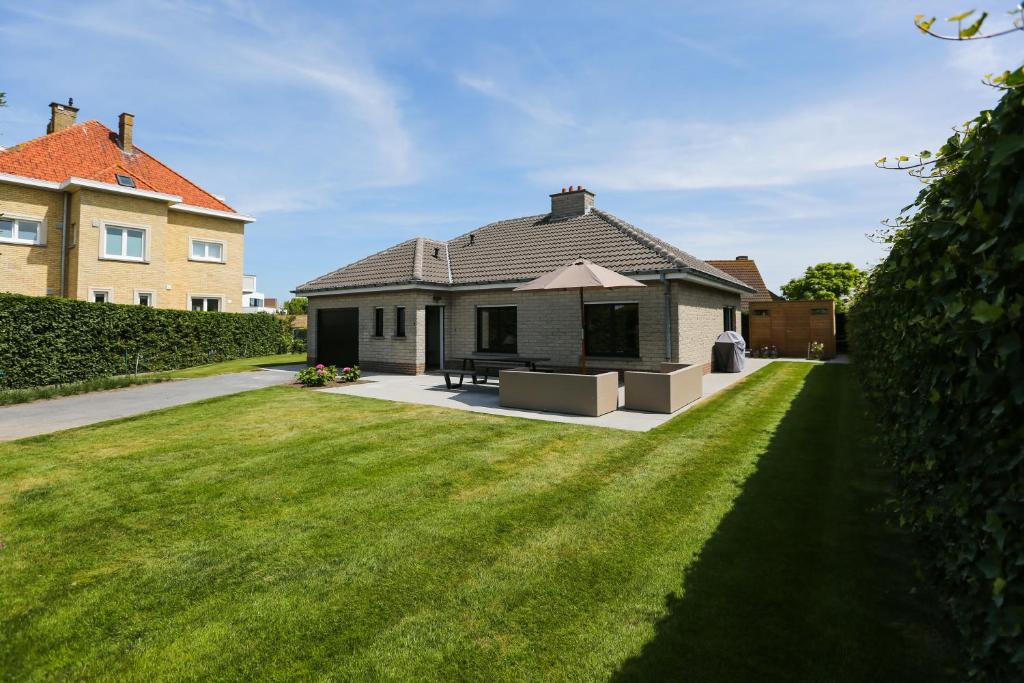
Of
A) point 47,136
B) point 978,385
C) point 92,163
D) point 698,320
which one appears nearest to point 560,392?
point 698,320

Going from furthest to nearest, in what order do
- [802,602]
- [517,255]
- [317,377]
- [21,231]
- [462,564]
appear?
[21,231]
[517,255]
[317,377]
[462,564]
[802,602]

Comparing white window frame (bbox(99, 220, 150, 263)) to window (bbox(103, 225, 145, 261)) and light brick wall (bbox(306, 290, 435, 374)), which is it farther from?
light brick wall (bbox(306, 290, 435, 374))

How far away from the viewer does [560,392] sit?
10273 mm

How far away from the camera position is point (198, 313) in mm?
21562

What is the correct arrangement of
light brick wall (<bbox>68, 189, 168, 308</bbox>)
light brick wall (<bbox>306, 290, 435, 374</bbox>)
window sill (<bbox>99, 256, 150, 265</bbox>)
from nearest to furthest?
light brick wall (<bbox>306, 290, 435, 374</bbox>), light brick wall (<bbox>68, 189, 168, 308</bbox>), window sill (<bbox>99, 256, 150, 265</bbox>)

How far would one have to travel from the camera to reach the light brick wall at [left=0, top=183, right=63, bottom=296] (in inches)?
822

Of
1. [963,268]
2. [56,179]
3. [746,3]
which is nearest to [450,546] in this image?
[963,268]

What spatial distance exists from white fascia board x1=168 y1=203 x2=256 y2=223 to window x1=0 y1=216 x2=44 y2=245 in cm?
546

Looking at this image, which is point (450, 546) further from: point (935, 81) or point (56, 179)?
point (56, 179)

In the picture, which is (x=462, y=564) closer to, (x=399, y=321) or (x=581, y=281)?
(x=581, y=281)

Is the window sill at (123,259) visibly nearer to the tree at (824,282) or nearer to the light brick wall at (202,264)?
the light brick wall at (202,264)

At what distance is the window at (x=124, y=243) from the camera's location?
22516 millimetres

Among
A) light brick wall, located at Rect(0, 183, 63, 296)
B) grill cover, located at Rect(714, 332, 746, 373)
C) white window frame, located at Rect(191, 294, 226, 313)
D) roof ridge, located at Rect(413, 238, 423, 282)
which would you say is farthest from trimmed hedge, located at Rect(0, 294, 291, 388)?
grill cover, located at Rect(714, 332, 746, 373)

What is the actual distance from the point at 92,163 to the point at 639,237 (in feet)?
90.2
